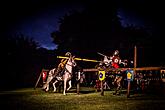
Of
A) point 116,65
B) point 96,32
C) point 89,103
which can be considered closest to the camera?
point 89,103

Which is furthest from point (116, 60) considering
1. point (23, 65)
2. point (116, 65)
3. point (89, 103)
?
point (23, 65)

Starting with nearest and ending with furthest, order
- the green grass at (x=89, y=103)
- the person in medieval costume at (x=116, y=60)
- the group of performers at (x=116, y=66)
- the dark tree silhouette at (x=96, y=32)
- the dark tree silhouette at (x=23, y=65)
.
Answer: the green grass at (x=89, y=103)
the group of performers at (x=116, y=66)
the person in medieval costume at (x=116, y=60)
the dark tree silhouette at (x=23, y=65)
the dark tree silhouette at (x=96, y=32)

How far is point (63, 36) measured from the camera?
44.4 meters

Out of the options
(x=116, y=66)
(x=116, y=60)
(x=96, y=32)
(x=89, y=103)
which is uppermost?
(x=96, y=32)

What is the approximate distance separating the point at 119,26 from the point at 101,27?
3592mm

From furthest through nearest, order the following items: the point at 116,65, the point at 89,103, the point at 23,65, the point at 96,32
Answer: the point at 96,32 < the point at 23,65 < the point at 116,65 < the point at 89,103

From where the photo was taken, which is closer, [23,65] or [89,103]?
[89,103]

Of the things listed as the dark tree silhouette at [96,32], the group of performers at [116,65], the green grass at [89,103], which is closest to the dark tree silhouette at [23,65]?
the dark tree silhouette at [96,32]

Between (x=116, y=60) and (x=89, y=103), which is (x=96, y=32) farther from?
(x=89, y=103)

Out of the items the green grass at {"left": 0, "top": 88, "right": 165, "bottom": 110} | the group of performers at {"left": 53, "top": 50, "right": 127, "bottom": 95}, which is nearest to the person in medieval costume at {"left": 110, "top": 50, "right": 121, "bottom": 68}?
the group of performers at {"left": 53, "top": 50, "right": 127, "bottom": 95}

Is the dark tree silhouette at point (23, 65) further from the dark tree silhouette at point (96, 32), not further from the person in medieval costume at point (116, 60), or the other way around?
the person in medieval costume at point (116, 60)

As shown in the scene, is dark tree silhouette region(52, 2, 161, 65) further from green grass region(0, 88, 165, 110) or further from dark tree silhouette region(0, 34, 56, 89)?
green grass region(0, 88, 165, 110)

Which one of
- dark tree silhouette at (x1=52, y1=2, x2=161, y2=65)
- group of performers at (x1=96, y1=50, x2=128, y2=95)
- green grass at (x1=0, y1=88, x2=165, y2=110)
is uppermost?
dark tree silhouette at (x1=52, y1=2, x2=161, y2=65)

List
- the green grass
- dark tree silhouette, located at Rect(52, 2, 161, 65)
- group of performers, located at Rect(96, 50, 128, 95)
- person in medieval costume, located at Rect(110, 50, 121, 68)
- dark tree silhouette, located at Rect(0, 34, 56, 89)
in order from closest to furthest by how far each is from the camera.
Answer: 1. the green grass
2. group of performers, located at Rect(96, 50, 128, 95)
3. person in medieval costume, located at Rect(110, 50, 121, 68)
4. dark tree silhouette, located at Rect(0, 34, 56, 89)
5. dark tree silhouette, located at Rect(52, 2, 161, 65)
